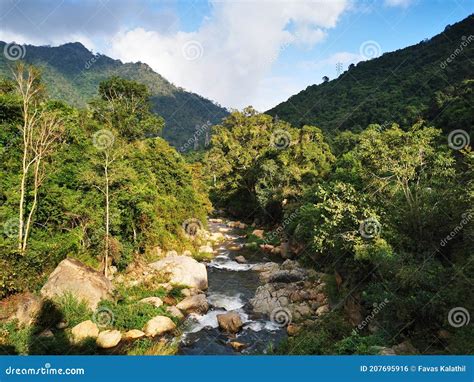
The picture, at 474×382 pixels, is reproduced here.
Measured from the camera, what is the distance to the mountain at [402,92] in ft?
135

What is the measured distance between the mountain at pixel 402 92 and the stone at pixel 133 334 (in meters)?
32.5

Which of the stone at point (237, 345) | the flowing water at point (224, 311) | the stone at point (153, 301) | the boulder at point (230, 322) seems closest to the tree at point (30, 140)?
the stone at point (153, 301)

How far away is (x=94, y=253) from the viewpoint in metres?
18.0

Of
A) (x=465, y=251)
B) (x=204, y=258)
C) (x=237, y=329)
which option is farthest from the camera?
(x=204, y=258)

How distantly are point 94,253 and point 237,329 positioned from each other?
344 inches

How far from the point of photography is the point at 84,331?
12.6 m

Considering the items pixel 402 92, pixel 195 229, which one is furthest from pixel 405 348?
pixel 402 92

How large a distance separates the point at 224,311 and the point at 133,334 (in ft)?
16.8

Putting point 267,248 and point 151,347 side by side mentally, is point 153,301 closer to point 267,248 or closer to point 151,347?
point 151,347

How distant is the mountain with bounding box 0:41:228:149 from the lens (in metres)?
116

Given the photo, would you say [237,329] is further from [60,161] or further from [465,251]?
[60,161]

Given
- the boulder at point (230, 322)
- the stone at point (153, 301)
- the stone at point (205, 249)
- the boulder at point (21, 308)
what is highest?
the boulder at point (21, 308)

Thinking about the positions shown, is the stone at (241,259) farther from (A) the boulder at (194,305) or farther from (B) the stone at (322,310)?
(B) the stone at (322,310)
